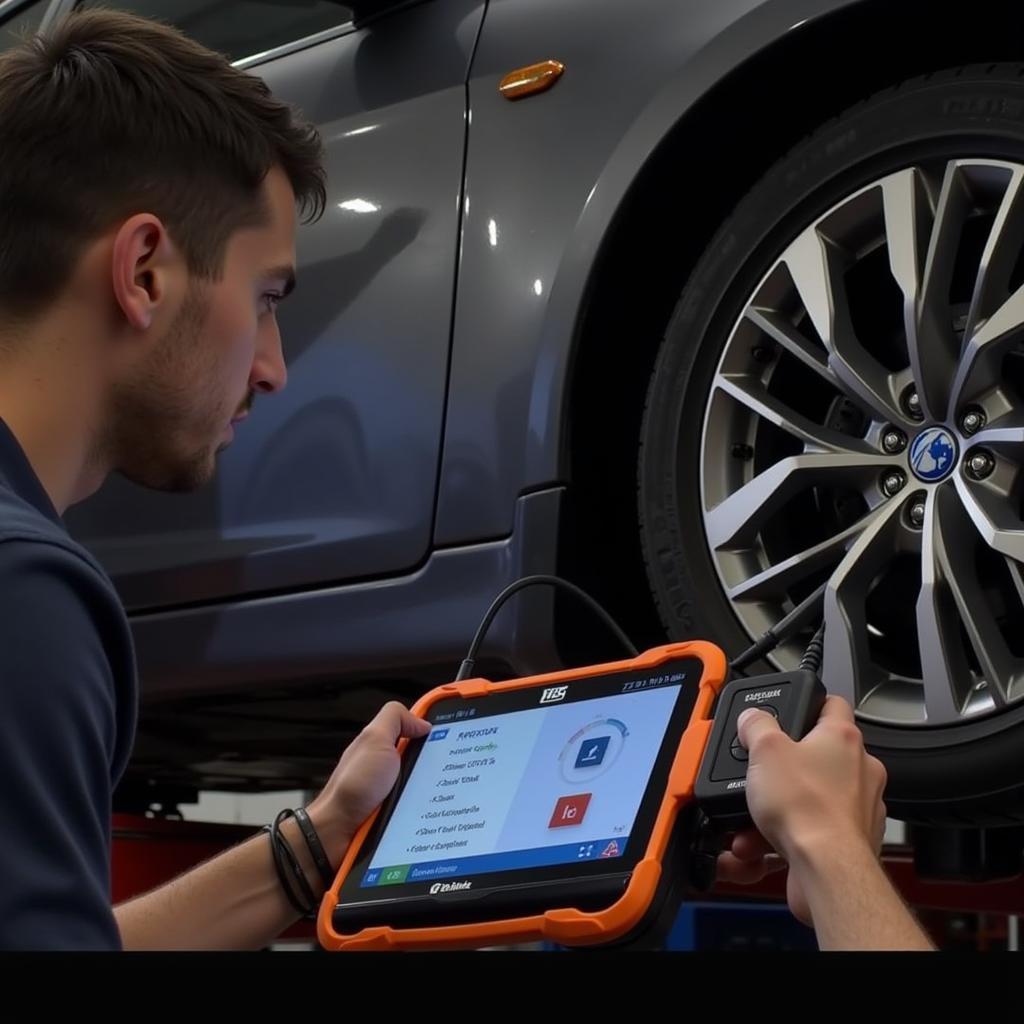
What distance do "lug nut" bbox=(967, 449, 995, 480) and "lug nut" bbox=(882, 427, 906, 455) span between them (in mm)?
71

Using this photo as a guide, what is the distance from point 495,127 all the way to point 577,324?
0.30 meters

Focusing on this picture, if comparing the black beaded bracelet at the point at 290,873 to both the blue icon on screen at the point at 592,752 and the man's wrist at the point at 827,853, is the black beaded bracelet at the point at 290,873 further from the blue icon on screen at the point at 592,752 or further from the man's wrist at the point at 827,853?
the man's wrist at the point at 827,853

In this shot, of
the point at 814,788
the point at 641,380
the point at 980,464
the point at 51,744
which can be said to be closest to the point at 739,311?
the point at 641,380

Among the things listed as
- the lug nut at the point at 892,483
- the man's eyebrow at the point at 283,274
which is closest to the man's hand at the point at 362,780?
the man's eyebrow at the point at 283,274

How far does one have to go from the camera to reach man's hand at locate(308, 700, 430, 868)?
3.80ft

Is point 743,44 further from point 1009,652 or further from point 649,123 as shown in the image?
point 1009,652

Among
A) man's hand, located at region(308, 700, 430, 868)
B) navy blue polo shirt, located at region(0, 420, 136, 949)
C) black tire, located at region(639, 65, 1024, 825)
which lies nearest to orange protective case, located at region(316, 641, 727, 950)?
man's hand, located at region(308, 700, 430, 868)

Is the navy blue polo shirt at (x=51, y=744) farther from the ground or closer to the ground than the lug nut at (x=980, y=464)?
farther from the ground

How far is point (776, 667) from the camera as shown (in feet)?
4.93

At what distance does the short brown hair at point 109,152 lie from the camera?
3.24 feet

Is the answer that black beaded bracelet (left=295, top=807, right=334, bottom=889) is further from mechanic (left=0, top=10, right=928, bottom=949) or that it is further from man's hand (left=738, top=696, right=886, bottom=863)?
man's hand (left=738, top=696, right=886, bottom=863)

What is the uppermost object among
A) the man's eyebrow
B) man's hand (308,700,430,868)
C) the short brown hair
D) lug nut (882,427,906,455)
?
the short brown hair

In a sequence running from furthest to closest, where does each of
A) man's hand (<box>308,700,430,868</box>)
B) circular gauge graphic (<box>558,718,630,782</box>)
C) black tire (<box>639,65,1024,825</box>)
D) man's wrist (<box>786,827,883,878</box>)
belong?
black tire (<box>639,65,1024,825</box>)
man's hand (<box>308,700,430,868</box>)
circular gauge graphic (<box>558,718,630,782</box>)
man's wrist (<box>786,827,883,878</box>)

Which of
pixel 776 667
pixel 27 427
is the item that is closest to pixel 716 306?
pixel 776 667
